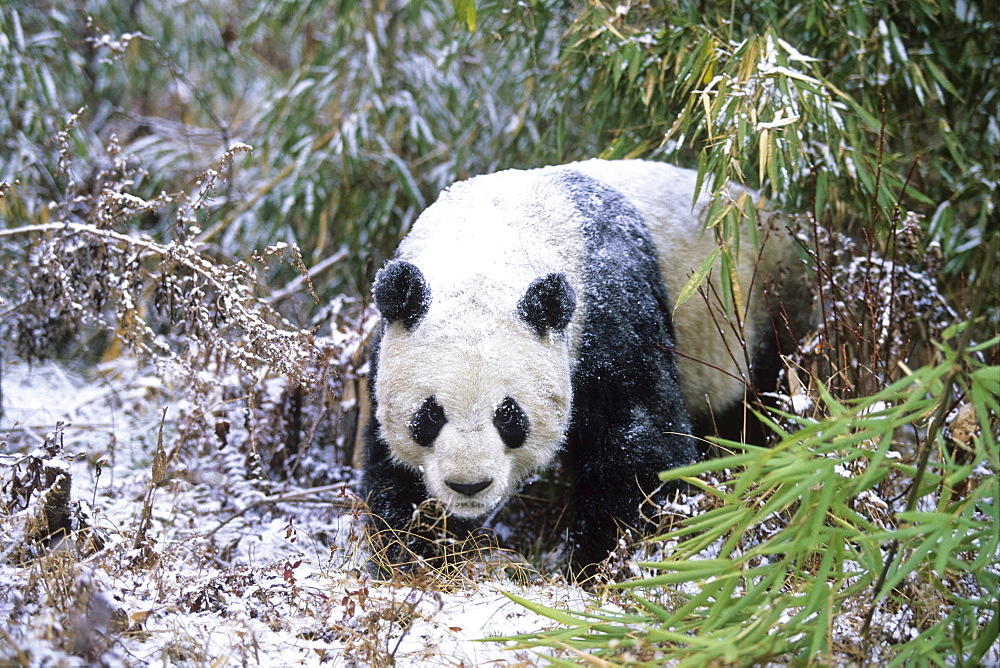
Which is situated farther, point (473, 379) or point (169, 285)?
point (169, 285)

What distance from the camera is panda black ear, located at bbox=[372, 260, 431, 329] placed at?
2604 mm

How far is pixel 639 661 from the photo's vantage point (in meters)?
1.88

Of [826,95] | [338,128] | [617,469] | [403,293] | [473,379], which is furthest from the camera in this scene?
[338,128]

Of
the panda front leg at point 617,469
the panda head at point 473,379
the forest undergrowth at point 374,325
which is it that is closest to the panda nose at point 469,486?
the panda head at point 473,379

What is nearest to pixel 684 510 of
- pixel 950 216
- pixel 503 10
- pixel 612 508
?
pixel 612 508

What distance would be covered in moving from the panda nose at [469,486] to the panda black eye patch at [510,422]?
15cm

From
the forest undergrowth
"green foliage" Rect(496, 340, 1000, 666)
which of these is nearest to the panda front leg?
the forest undergrowth

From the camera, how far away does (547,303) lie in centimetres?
261

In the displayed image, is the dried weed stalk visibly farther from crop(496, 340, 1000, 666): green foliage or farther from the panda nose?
crop(496, 340, 1000, 666): green foliage

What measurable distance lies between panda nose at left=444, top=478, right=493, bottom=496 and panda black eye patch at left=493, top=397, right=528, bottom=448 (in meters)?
0.15

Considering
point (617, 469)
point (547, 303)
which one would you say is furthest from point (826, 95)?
point (617, 469)

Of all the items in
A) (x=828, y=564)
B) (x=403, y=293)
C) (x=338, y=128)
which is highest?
(x=338, y=128)

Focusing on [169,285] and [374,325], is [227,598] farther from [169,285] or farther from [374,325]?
[374,325]

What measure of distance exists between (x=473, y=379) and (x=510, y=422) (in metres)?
0.19
